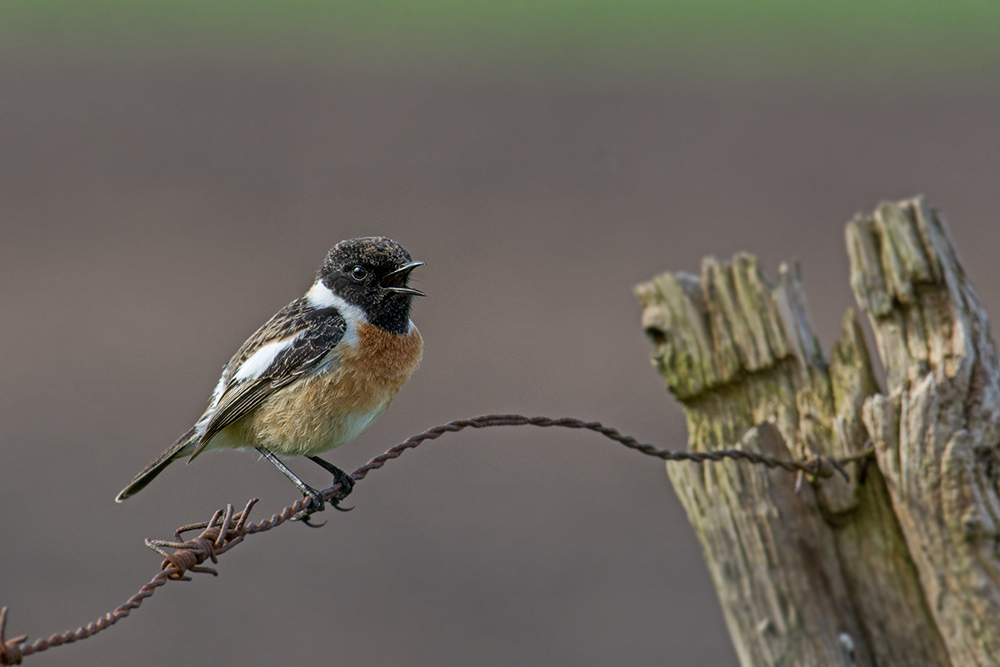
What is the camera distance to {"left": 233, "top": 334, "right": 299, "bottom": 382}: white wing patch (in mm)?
3855

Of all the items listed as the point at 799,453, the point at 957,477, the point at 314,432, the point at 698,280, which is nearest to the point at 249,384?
the point at 314,432

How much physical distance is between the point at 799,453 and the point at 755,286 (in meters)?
0.68

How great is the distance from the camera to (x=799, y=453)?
378cm

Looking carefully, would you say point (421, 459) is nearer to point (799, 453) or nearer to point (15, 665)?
point (799, 453)

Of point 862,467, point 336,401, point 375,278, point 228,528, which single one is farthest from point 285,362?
point 862,467

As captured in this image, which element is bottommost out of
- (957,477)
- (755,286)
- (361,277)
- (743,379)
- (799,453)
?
(957,477)

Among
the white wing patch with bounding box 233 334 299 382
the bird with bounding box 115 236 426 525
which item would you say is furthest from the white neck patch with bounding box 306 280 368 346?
the white wing patch with bounding box 233 334 299 382

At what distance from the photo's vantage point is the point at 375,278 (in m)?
3.77

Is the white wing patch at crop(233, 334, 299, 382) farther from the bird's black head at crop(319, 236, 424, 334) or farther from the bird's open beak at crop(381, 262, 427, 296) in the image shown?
the bird's open beak at crop(381, 262, 427, 296)

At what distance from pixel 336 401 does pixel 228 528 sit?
973 millimetres

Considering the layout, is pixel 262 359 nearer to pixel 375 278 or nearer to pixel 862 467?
pixel 375 278

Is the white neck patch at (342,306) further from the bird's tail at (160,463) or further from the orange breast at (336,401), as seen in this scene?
the bird's tail at (160,463)

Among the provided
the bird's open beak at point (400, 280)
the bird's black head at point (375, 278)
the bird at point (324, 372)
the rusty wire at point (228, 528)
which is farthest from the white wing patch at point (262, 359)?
the rusty wire at point (228, 528)

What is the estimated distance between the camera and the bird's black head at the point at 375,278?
12.1ft
